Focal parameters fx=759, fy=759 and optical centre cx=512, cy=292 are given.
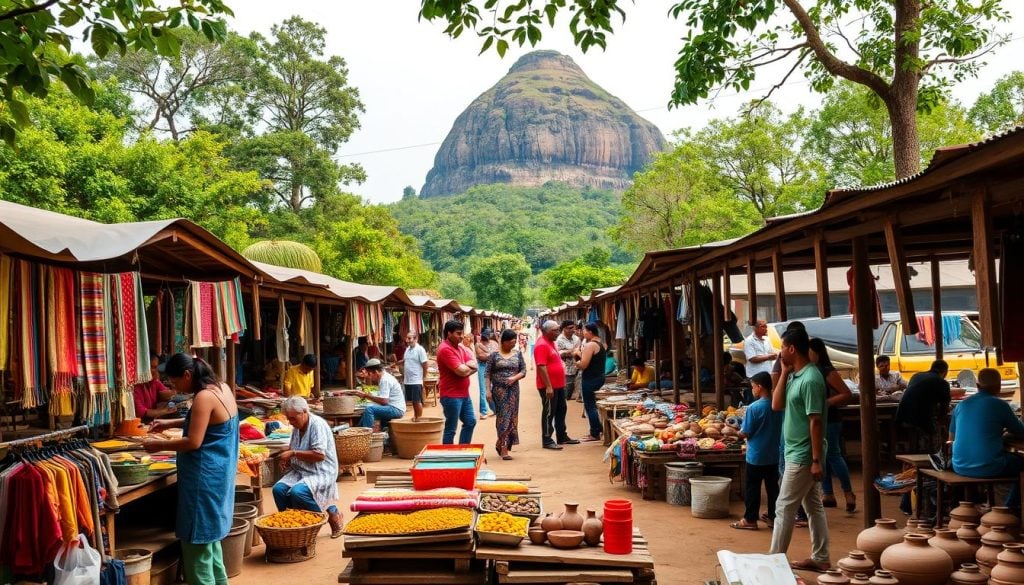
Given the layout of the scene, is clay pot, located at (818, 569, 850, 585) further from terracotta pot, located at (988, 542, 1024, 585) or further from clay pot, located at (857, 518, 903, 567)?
terracotta pot, located at (988, 542, 1024, 585)

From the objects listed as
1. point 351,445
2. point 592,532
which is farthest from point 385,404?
point 592,532

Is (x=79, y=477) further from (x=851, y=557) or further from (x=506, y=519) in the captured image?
(x=851, y=557)

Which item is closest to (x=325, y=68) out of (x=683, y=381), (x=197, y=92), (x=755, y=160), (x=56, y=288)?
(x=197, y=92)

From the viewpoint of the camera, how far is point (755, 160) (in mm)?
34094

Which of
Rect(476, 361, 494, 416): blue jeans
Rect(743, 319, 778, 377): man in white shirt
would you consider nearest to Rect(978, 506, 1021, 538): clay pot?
Rect(743, 319, 778, 377): man in white shirt

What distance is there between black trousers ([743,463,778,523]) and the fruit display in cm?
320

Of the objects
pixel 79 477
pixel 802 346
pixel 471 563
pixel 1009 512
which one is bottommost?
pixel 471 563

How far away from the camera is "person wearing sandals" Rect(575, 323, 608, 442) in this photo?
39.9ft

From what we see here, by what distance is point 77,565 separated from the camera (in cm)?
442

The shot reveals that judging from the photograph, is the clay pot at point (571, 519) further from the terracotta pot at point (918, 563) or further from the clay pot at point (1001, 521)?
the clay pot at point (1001, 521)

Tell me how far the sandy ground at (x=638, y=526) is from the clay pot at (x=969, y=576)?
71.3 inches

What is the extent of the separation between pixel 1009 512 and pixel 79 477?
5372 millimetres

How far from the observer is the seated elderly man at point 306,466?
22.4 feet

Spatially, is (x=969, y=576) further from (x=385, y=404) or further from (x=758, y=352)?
(x=385, y=404)
